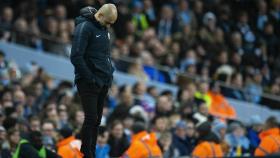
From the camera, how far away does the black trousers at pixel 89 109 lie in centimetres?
1030

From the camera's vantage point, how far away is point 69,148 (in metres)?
12.2

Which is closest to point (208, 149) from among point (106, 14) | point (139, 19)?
point (106, 14)

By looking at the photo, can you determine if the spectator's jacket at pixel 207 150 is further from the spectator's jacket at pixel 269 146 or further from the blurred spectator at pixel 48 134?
the blurred spectator at pixel 48 134

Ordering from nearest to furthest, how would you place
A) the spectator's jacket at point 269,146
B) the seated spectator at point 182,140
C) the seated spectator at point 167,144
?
the spectator's jacket at point 269,146, the seated spectator at point 167,144, the seated spectator at point 182,140

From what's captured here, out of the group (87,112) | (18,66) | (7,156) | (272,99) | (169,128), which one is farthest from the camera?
(272,99)

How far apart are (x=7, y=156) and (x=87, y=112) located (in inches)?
116

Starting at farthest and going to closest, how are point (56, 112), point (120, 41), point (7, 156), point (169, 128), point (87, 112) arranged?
1. point (120, 41)
2. point (169, 128)
3. point (56, 112)
4. point (7, 156)
5. point (87, 112)

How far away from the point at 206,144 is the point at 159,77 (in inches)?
303

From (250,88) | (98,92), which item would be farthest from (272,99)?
(98,92)

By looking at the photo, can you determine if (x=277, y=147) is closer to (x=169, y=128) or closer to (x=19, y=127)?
(x=169, y=128)

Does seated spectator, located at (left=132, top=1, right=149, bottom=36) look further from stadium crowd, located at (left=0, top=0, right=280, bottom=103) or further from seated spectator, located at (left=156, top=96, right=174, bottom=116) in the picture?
seated spectator, located at (left=156, top=96, right=174, bottom=116)

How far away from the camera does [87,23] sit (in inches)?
406

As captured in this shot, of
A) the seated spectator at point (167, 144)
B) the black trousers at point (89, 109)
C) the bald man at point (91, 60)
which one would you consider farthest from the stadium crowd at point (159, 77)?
the bald man at point (91, 60)

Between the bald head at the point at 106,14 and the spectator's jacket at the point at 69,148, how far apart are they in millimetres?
2042
